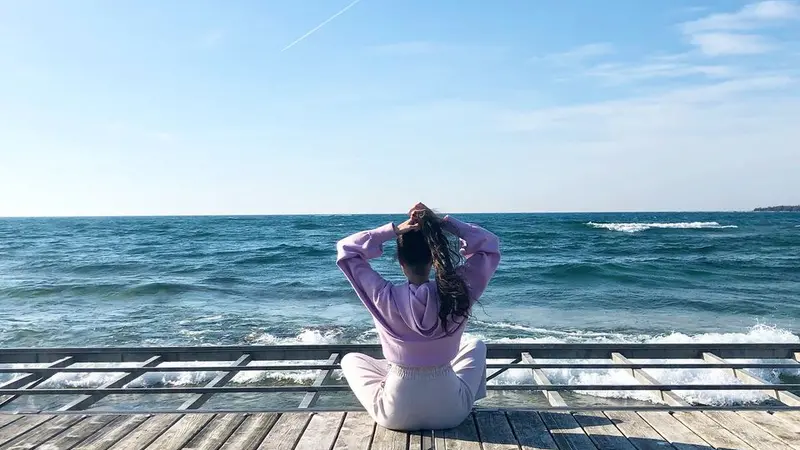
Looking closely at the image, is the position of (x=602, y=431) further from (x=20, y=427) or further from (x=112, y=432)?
(x=20, y=427)

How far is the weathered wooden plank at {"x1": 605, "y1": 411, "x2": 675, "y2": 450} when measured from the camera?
11.9 ft

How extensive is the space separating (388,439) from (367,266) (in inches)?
43.9

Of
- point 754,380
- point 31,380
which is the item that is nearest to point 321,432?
point 31,380

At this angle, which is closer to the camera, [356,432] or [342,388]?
[356,432]

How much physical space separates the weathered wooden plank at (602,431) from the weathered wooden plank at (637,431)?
0.04 meters

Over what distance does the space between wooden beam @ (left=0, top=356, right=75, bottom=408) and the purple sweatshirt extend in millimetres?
3062

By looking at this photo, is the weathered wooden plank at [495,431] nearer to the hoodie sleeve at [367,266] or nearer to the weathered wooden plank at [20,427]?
the hoodie sleeve at [367,266]

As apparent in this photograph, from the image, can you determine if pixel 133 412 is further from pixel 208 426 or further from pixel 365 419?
pixel 365 419

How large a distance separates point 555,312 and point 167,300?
38.0 ft

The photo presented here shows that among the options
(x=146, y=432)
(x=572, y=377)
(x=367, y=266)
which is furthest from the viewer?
(x=572, y=377)

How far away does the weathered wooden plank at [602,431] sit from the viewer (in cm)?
362

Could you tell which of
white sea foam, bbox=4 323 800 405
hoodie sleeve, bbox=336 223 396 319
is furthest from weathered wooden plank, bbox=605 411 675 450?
white sea foam, bbox=4 323 800 405

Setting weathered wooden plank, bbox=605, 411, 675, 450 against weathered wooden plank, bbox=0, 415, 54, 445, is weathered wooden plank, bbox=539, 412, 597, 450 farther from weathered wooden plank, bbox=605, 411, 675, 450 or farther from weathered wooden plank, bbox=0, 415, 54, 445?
weathered wooden plank, bbox=0, 415, 54, 445

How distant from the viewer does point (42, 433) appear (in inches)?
153
